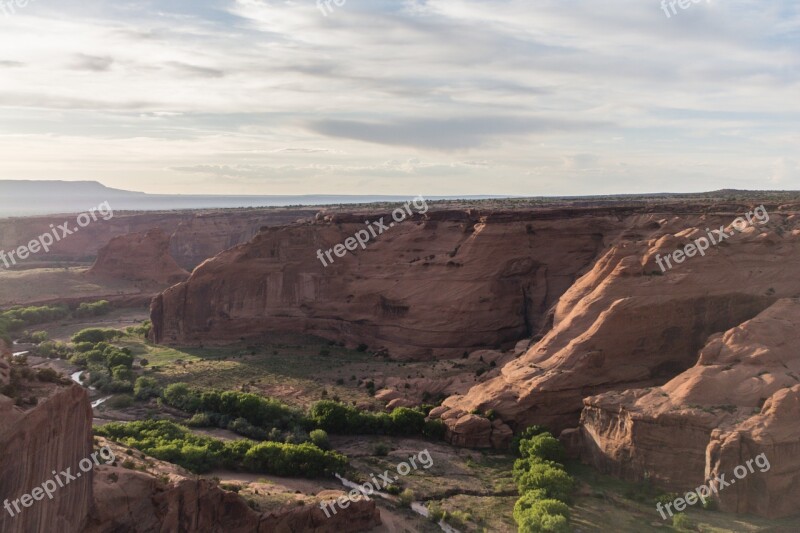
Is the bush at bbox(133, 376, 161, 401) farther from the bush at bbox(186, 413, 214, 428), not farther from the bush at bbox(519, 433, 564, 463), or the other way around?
the bush at bbox(519, 433, 564, 463)

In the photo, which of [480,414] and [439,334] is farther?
[439,334]

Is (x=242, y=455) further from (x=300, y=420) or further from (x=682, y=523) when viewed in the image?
(x=682, y=523)

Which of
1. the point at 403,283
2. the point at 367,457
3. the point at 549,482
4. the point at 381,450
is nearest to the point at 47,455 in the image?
the point at 367,457

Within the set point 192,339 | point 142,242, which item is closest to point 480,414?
point 192,339

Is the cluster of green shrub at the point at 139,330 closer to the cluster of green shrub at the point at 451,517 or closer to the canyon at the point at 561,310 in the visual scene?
the canyon at the point at 561,310

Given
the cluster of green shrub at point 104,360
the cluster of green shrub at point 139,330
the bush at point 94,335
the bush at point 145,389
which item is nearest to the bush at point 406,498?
the bush at point 145,389

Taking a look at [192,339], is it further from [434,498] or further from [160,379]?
[434,498]
